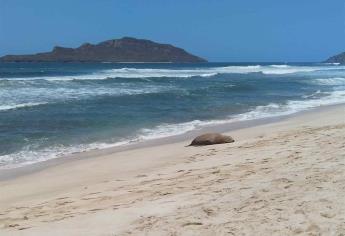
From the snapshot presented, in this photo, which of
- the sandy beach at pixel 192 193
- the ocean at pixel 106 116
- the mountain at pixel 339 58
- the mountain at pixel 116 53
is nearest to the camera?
the sandy beach at pixel 192 193

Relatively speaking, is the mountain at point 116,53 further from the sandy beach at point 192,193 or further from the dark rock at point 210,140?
the sandy beach at point 192,193

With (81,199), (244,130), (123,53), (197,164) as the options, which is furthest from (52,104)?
(123,53)

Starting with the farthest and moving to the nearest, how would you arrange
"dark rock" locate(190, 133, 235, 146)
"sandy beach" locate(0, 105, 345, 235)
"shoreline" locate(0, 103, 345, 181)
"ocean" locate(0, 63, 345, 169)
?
"ocean" locate(0, 63, 345, 169) → "dark rock" locate(190, 133, 235, 146) → "shoreline" locate(0, 103, 345, 181) → "sandy beach" locate(0, 105, 345, 235)

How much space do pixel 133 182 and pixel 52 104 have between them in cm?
1158

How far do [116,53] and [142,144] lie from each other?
13165cm

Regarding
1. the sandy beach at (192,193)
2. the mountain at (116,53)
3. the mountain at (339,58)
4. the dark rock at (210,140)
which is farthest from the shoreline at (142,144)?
the mountain at (339,58)

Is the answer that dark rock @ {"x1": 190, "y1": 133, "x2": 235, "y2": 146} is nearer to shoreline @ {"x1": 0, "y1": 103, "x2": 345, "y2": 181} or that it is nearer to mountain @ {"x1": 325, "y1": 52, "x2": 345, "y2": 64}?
A: shoreline @ {"x1": 0, "y1": 103, "x2": 345, "y2": 181}

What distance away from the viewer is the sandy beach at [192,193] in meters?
4.54

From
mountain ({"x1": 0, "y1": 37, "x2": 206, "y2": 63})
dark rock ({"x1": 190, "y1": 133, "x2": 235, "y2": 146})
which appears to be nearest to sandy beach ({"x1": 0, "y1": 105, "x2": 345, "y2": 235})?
dark rock ({"x1": 190, "y1": 133, "x2": 235, "y2": 146})

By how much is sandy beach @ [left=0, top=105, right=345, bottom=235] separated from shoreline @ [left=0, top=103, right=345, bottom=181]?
19 centimetres

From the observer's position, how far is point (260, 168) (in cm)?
677

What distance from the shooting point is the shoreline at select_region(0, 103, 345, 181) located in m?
8.41

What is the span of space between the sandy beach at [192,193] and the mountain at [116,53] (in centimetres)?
12457

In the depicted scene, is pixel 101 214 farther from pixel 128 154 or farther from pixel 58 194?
pixel 128 154
